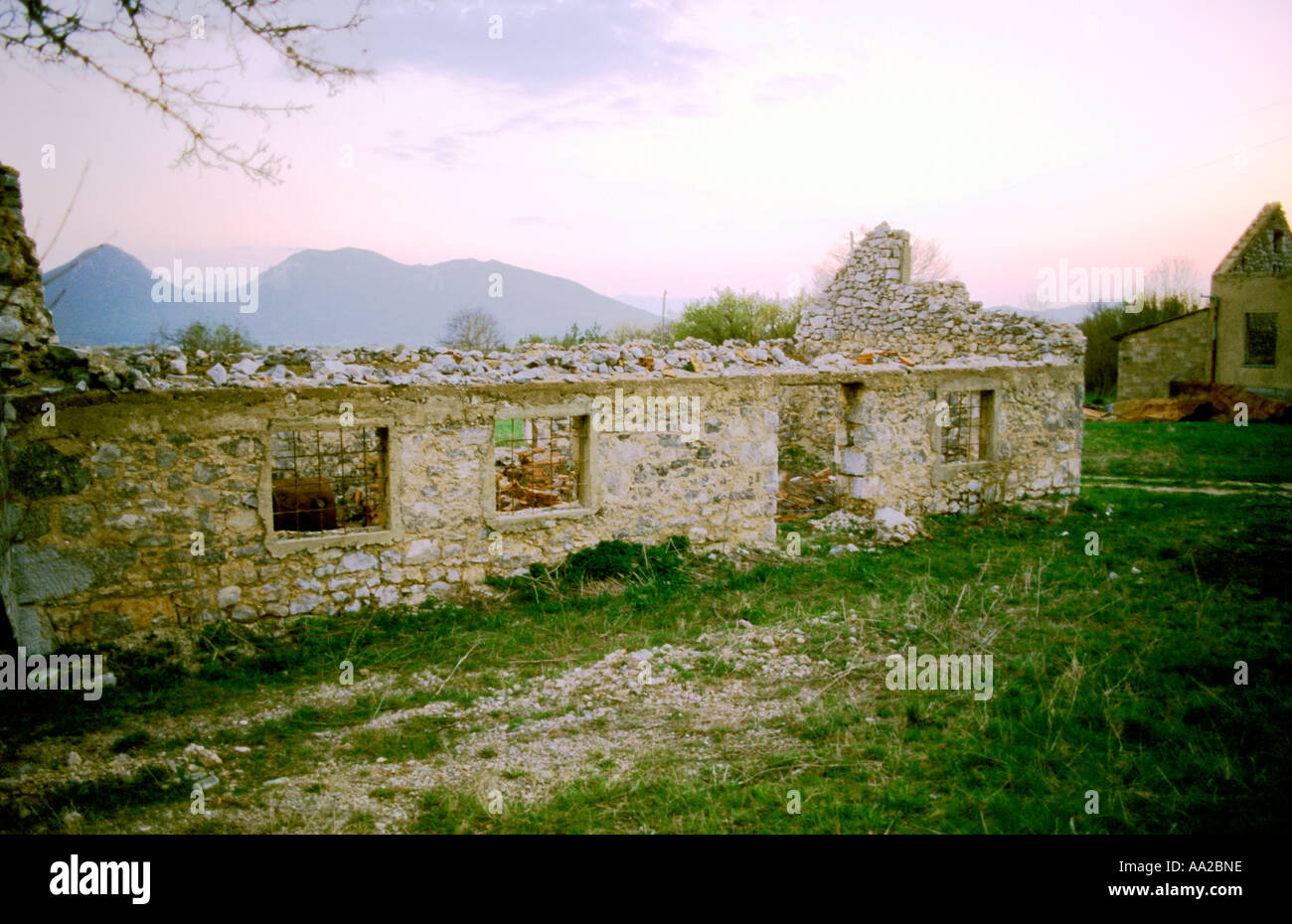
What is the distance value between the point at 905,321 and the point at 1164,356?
54.0 feet

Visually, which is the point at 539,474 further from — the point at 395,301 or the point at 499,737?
the point at 395,301

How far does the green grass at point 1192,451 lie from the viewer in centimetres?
1588

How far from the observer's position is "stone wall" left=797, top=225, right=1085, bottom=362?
14.5m

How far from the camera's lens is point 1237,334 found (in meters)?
25.3

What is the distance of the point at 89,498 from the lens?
681 cm

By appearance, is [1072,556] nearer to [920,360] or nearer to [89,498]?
[920,360]

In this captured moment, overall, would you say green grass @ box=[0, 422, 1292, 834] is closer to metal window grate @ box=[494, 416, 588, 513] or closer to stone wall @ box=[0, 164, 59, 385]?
metal window grate @ box=[494, 416, 588, 513]

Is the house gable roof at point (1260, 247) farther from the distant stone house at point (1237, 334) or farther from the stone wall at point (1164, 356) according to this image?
the stone wall at point (1164, 356)

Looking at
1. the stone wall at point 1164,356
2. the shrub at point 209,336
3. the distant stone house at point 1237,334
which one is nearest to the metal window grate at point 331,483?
the shrub at point 209,336

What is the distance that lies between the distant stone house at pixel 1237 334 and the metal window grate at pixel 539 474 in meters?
22.2

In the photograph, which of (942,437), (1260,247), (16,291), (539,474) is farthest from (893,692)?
(1260,247)

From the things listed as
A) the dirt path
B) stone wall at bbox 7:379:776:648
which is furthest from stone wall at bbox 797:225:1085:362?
the dirt path
